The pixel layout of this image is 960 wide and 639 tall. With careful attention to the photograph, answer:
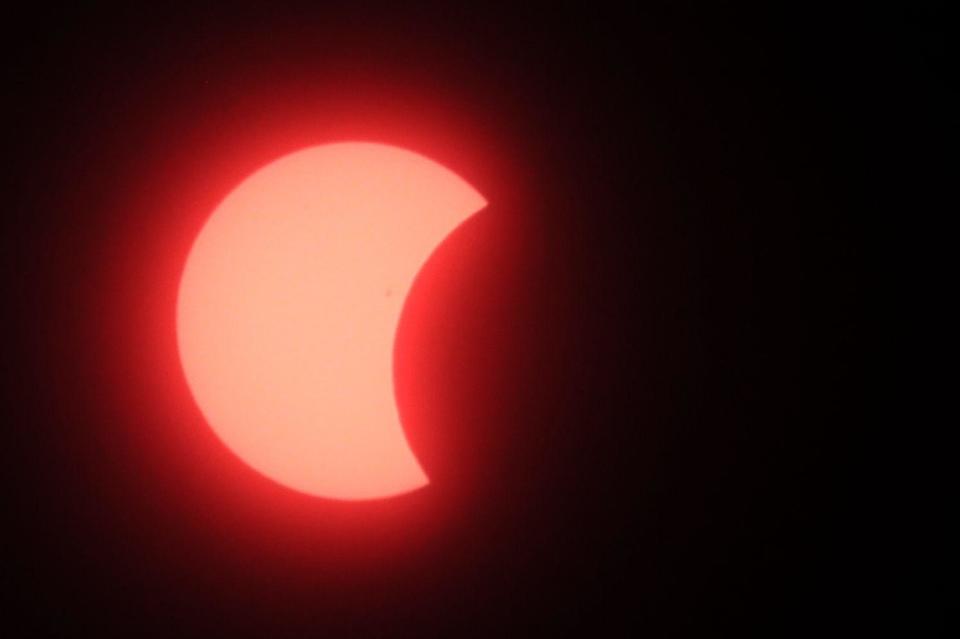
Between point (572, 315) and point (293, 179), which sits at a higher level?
point (293, 179)

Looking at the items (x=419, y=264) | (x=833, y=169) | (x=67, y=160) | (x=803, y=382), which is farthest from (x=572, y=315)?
(x=67, y=160)

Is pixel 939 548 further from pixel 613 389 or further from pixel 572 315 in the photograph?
pixel 572 315

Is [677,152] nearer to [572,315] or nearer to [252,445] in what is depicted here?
[572,315]

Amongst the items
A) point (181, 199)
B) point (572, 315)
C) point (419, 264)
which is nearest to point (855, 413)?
point (572, 315)

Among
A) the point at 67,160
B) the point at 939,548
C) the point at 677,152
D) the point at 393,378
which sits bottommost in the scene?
the point at 939,548

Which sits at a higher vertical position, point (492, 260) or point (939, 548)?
point (492, 260)

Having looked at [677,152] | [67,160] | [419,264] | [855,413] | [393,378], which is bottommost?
[855,413]
